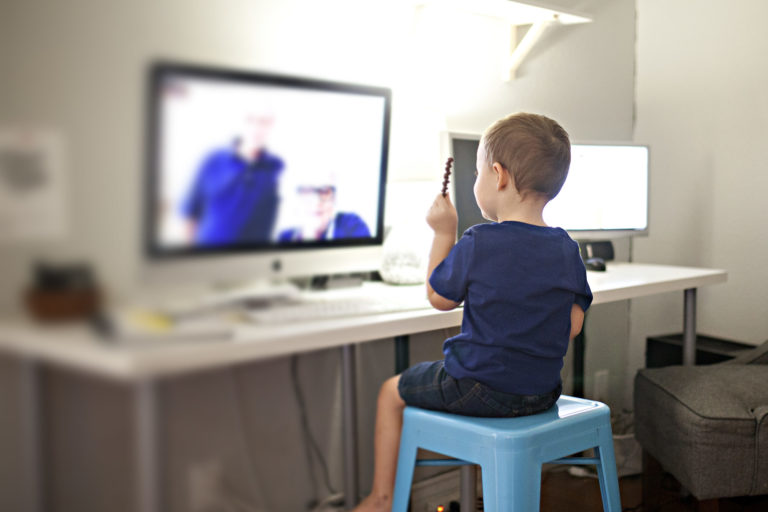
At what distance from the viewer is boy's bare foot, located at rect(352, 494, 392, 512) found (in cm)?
142

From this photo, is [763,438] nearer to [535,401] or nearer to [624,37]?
[535,401]

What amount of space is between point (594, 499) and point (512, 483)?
1023 mm

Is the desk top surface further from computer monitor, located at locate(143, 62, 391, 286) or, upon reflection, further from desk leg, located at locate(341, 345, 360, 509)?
Result: desk leg, located at locate(341, 345, 360, 509)

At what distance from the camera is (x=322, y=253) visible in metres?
1.27

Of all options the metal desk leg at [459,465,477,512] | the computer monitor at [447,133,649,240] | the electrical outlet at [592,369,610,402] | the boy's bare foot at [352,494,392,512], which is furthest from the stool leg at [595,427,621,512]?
the electrical outlet at [592,369,610,402]

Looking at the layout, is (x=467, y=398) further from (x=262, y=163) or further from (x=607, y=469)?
(x=262, y=163)

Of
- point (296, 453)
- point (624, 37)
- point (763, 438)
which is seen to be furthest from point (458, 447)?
point (624, 37)

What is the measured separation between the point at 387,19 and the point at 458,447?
972 millimetres

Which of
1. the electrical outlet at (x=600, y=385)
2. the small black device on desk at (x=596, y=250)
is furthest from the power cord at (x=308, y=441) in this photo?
the electrical outlet at (x=600, y=385)

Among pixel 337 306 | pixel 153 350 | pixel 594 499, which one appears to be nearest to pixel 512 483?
pixel 337 306

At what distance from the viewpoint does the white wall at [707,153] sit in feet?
7.91

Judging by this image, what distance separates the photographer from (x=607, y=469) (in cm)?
139

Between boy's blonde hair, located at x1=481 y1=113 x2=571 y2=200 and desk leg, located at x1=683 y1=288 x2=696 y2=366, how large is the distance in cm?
97

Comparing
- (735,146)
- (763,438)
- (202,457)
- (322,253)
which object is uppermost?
(735,146)
